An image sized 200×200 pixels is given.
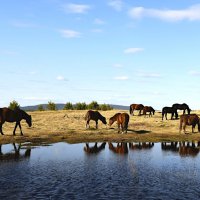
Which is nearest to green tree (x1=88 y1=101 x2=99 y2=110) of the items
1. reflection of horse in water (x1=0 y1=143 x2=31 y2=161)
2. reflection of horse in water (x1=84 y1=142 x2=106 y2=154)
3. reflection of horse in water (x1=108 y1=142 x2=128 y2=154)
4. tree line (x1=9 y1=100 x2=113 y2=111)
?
tree line (x1=9 y1=100 x2=113 y2=111)

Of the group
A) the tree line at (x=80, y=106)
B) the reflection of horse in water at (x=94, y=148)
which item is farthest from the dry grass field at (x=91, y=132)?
the tree line at (x=80, y=106)

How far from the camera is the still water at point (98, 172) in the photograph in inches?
696

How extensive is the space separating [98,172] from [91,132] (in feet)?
70.8

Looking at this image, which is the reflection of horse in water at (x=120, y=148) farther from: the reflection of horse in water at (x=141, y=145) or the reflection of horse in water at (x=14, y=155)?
the reflection of horse in water at (x=14, y=155)

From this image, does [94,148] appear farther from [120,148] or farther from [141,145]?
[141,145]

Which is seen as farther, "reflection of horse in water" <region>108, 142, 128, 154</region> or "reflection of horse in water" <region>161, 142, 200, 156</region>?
"reflection of horse in water" <region>108, 142, 128, 154</region>

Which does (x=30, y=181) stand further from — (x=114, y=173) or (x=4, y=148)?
(x=4, y=148)

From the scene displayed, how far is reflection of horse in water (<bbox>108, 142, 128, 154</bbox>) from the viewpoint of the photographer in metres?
33.0

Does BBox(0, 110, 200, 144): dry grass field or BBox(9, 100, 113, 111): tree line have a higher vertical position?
BBox(9, 100, 113, 111): tree line

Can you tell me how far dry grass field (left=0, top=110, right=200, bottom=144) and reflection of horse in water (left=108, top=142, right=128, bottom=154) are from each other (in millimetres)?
2201

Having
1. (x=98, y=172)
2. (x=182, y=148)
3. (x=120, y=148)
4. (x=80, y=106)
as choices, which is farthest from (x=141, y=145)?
(x=80, y=106)

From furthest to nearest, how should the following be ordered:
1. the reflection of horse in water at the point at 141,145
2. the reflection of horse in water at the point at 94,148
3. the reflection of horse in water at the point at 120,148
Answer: the reflection of horse in water at the point at 141,145, the reflection of horse in water at the point at 94,148, the reflection of horse in water at the point at 120,148

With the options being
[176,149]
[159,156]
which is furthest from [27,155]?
[176,149]

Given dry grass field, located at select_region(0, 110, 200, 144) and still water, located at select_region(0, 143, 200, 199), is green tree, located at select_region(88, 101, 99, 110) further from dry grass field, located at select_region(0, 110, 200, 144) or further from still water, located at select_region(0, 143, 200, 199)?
still water, located at select_region(0, 143, 200, 199)
